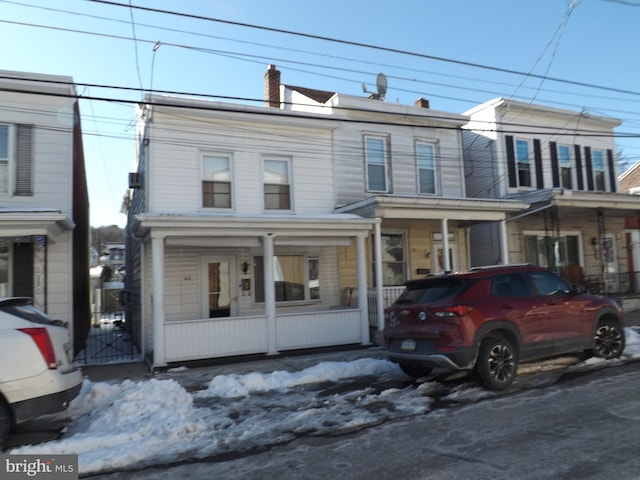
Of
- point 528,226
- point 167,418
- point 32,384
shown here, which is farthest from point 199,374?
point 528,226

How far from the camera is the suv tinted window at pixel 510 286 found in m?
7.46

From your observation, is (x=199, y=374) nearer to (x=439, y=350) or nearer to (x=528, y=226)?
(x=439, y=350)

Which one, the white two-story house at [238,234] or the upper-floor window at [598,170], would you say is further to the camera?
the upper-floor window at [598,170]

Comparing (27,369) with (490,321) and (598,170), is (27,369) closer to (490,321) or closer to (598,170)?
(490,321)

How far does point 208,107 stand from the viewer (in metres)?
12.1

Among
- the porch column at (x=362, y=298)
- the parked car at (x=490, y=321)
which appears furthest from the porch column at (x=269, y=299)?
the parked car at (x=490, y=321)

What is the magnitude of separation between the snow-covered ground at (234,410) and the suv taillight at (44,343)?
875 millimetres

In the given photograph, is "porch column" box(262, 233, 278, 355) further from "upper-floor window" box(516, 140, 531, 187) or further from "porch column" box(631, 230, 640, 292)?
"porch column" box(631, 230, 640, 292)

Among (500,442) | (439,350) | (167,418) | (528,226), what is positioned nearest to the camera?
(500,442)

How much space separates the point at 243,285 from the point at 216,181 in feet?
9.36

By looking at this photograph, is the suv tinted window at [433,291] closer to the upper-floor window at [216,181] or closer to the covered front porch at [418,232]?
the covered front porch at [418,232]

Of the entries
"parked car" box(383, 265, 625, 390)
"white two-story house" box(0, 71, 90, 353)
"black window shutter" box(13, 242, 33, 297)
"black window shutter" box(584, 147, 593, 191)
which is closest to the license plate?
"parked car" box(383, 265, 625, 390)

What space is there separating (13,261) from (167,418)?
7052 millimetres

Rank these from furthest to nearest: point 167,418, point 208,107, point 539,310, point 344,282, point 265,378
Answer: point 344,282 < point 208,107 < point 265,378 < point 539,310 < point 167,418
